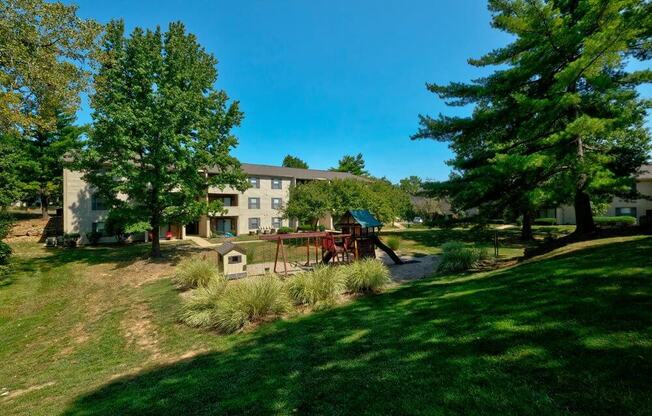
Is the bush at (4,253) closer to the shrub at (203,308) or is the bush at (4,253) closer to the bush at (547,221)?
the shrub at (203,308)

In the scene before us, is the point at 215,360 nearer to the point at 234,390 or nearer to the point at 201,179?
the point at 234,390

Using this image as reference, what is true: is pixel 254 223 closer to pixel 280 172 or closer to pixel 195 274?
pixel 280 172

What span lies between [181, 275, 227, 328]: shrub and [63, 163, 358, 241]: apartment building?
2407 cm

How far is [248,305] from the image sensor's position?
859 cm

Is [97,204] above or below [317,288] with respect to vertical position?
above

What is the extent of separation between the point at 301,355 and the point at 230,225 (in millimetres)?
35291

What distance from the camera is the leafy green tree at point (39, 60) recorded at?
11367mm

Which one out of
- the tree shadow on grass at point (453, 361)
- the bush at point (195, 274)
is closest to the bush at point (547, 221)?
the tree shadow on grass at point (453, 361)

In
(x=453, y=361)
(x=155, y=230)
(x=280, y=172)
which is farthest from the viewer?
(x=280, y=172)

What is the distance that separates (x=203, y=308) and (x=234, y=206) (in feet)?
97.3

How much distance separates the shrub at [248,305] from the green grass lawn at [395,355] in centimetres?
53

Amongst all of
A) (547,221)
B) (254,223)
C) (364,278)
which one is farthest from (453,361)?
(547,221)

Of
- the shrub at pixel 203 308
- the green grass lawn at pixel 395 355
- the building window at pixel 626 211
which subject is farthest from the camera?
the building window at pixel 626 211

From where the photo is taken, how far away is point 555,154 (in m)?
10.7
